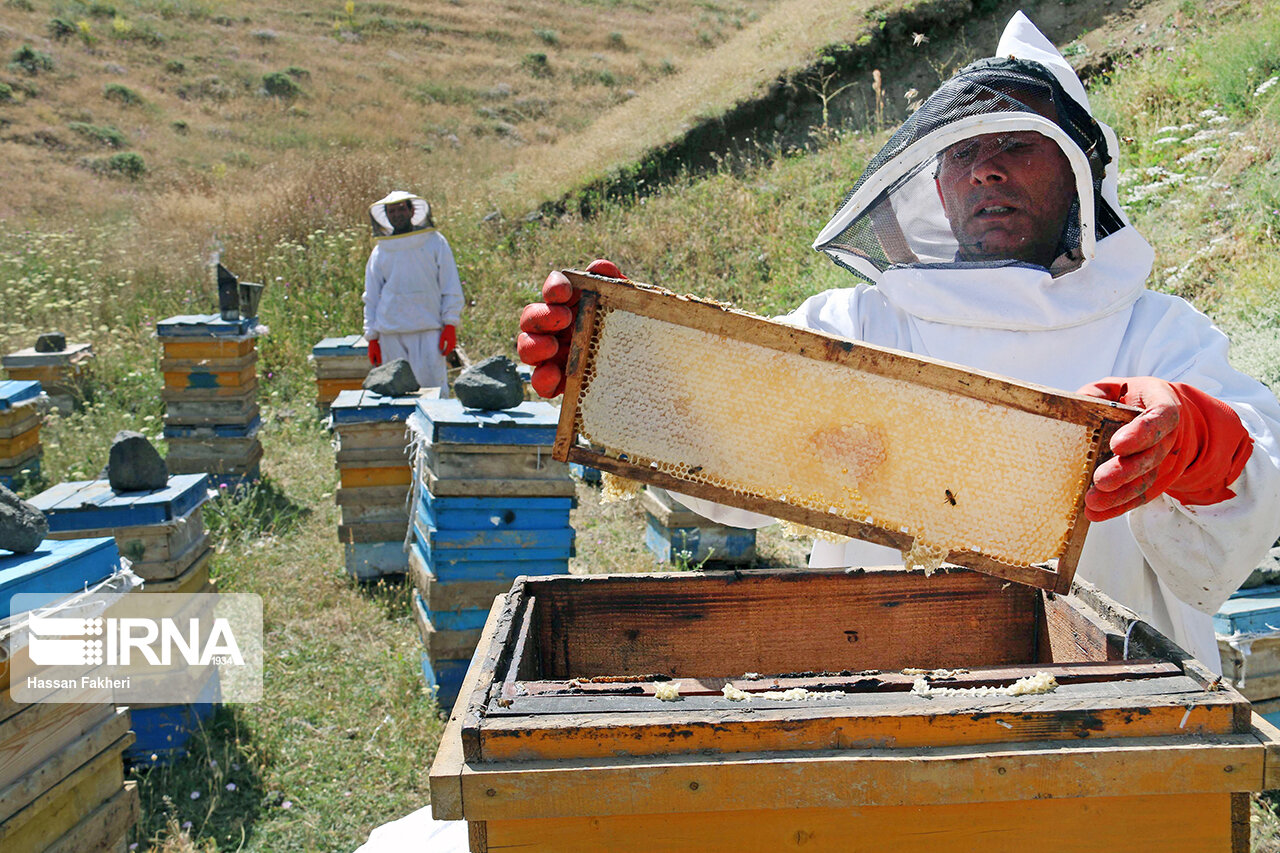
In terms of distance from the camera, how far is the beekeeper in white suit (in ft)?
4.85

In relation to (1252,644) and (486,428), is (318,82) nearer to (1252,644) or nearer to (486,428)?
(486,428)

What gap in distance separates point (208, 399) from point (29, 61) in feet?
73.1

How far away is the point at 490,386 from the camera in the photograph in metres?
3.90

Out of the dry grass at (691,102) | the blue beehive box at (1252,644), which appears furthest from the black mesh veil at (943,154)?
the dry grass at (691,102)

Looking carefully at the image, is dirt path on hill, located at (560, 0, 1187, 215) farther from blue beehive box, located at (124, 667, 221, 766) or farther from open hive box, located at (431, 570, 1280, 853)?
open hive box, located at (431, 570, 1280, 853)

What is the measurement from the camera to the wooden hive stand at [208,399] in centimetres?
646

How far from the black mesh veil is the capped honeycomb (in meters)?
0.60

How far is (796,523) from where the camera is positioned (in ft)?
4.61

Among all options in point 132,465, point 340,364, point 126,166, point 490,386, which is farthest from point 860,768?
point 126,166

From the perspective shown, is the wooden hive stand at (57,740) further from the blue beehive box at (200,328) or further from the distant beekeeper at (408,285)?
the distant beekeeper at (408,285)

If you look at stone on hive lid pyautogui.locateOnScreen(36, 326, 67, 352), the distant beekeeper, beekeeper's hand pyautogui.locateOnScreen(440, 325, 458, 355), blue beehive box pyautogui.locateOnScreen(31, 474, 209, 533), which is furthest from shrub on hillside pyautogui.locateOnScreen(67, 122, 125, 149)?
blue beehive box pyautogui.locateOnScreen(31, 474, 209, 533)

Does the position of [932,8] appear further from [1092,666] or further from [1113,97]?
[1092,666]

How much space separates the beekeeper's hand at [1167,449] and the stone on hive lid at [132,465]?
3.60 m

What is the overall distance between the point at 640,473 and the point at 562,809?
0.56 meters
